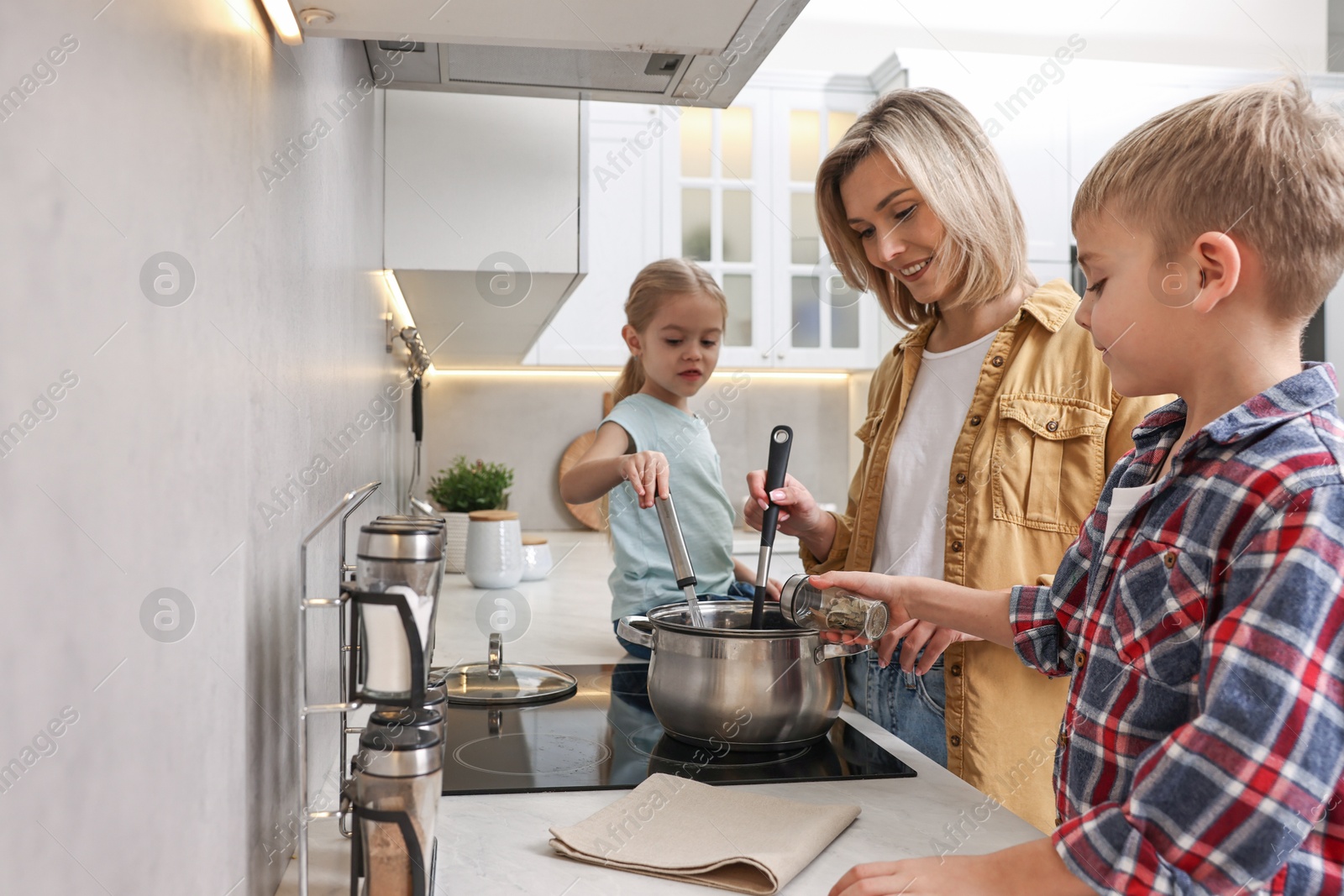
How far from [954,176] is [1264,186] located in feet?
1.80

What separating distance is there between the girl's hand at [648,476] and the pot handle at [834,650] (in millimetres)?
318

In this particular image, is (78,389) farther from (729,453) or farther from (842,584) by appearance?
(729,453)

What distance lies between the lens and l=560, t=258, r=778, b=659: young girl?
4.94ft

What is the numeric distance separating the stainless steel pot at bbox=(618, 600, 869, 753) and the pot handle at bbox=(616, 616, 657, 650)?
2 cm

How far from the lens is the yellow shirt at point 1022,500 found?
3.34ft

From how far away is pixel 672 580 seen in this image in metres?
1.51

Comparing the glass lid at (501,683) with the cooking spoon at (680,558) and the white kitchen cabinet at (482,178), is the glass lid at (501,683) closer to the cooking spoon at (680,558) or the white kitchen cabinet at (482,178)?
the cooking spoon at (680,558)

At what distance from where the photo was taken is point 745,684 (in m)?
0.85

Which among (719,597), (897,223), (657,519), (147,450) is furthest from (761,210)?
(147,450)

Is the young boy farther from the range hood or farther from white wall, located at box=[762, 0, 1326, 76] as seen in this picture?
white wall, located at box=[762, 0, 1326, 76]

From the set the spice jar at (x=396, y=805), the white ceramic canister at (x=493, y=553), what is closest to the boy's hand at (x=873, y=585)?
the spice jar at (x=396, y=805)

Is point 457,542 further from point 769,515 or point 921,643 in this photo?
point 921,643

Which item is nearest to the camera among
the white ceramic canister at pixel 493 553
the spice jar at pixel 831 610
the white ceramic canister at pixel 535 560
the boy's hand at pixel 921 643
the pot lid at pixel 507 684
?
the spice jar at pixel 831 610

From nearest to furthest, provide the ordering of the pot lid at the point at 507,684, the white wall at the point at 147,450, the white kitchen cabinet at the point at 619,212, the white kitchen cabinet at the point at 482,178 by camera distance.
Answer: the white wall at the point at 147,450
the pot lid at the point at 507,684
the white kitchen cabinet at the point at 482,178
the white kitchen cabinet at the point at 619,212
